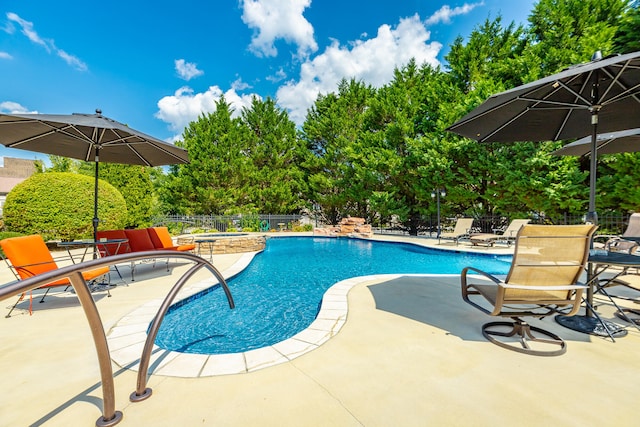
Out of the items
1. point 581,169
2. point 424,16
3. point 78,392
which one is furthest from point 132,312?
point 424,16

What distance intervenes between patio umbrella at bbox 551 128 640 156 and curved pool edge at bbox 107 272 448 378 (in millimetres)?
5689

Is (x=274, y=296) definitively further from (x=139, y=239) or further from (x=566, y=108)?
(x=566, y=108)

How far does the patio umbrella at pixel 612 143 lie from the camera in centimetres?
497

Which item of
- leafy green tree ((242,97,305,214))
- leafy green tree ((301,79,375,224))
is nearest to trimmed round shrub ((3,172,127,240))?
leafy green tree ((242,97,305,214))

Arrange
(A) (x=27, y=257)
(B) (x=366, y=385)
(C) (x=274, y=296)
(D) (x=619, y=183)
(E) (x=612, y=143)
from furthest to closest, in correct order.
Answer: (D) (x=619, y=183) < (E) (x=612, y=143) < (C) (x=274, y=296) < (A) (x=27, y=257) < (B) (x=366, y=385)

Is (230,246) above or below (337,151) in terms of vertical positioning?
below

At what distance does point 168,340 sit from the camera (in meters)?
3.22

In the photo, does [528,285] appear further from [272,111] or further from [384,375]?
[272,111]

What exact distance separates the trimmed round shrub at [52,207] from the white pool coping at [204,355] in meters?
9.37

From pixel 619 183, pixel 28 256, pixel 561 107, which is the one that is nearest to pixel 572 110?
pixel 561 107

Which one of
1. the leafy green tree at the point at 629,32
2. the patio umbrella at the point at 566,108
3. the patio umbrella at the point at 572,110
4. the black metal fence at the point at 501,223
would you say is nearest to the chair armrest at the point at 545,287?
the patio umbrella at the point at 572,110

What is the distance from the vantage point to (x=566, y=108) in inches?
159

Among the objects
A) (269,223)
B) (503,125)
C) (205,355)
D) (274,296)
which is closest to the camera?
(205,355)

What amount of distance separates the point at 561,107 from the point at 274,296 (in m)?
5.47
